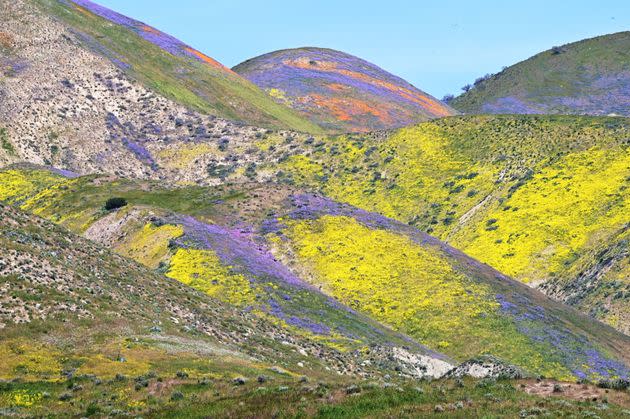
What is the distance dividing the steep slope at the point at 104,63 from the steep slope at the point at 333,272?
45.6 m

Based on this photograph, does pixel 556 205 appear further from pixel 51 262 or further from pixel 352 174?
pixel 51 262

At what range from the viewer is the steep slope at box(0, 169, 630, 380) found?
6031 centimetres

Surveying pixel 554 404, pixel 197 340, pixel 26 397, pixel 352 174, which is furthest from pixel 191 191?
pixel 554 404

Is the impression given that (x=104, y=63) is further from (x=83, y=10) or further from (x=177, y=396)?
(x=177, y=396)

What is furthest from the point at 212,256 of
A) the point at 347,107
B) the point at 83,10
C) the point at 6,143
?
the point at 347,107

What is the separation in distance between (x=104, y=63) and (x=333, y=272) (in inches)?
3053

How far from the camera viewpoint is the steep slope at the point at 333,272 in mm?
60312

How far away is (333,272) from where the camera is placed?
72188 mm

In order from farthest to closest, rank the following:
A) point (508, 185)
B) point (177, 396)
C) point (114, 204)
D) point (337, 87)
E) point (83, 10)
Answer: point (337, 87), point (83, 10), point (508, 185), point (114, 204), point (177, 396)

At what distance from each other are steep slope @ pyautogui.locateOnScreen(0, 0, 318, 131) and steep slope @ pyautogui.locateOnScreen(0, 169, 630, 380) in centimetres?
4556

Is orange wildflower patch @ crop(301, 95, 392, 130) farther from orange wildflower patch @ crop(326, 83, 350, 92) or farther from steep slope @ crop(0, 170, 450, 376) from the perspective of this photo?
steep slope @ crop(0, 170, 450, 376)

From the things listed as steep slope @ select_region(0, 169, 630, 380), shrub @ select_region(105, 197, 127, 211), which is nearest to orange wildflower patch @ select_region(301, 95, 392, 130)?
steep slope @ select_region(0, 169, 630, 380)

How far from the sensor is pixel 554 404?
28328mm

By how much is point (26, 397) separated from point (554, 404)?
59.2 ft
